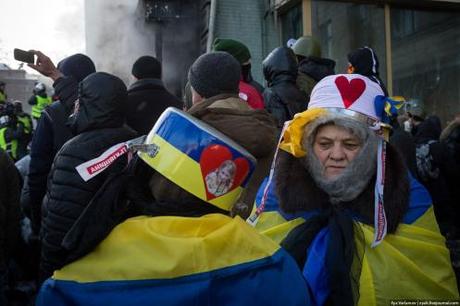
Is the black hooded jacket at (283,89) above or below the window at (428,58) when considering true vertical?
below

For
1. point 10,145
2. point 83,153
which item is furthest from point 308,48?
point 10,145

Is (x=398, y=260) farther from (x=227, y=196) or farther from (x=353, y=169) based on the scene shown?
(x=227, y=196)

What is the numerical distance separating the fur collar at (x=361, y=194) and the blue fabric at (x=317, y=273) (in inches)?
8.5

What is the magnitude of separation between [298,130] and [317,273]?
0.63 metres

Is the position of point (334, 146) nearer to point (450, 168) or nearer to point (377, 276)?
point (377, 276)

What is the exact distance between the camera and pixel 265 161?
2625 millimetres

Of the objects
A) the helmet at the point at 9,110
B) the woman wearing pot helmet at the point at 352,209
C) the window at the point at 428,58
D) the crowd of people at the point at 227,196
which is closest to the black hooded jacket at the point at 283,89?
the crowd of people at the point at 227,196

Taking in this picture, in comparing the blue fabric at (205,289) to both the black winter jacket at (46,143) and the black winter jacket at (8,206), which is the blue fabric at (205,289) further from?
the black winter jacket at (8,206)

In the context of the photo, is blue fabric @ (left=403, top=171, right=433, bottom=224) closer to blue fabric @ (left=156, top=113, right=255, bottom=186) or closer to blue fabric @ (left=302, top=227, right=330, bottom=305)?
blue fabric @ (left=302, top=227, right=330, bottom=305)

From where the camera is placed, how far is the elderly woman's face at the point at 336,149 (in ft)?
7.00

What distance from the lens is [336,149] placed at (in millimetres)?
2143

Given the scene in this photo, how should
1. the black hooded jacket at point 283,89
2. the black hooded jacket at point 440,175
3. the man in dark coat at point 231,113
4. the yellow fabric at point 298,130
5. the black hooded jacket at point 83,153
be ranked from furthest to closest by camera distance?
1. the black hooded jacket at point 440,175
2. the black hooded jacket at point 283,89
3. the black hooded jacket at point 83,153
4. the yellow fabric at point 298,130
5. the man in dark coat at point 231,113

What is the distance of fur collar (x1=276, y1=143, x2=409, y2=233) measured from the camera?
80.7 inches

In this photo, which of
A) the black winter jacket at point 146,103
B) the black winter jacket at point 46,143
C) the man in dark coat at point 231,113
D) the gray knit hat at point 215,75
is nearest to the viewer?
the man in dark coat at point 231,113
